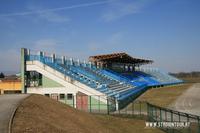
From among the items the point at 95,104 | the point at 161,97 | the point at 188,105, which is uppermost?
the point at 95,104

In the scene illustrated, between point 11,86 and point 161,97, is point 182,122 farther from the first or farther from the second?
point 11,86

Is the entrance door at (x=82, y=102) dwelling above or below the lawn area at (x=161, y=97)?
above

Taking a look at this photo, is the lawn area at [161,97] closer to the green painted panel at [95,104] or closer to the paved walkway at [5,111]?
the green painted panel at [95,104]

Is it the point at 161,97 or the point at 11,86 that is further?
the point at 11,86

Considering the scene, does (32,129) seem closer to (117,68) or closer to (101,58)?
(101,58)

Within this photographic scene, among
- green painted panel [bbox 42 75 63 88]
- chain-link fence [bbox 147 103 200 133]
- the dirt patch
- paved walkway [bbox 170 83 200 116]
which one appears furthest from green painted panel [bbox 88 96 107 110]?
the dirt patch

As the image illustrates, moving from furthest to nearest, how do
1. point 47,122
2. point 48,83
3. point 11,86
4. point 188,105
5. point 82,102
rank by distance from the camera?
point 11,86 < point 188,105 < point 48,83 < point 82,102 < point 47,122

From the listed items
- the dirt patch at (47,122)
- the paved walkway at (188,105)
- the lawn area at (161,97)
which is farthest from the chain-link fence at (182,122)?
the lawn area at (161,97)

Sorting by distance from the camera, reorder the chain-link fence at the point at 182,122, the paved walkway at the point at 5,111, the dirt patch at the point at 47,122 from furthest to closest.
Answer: the chain-link fence at the point at 182,122 < the dirt patch at the point at 47,122 < the paved walkway at the point at 5,111

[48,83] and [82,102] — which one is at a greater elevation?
[48,83]

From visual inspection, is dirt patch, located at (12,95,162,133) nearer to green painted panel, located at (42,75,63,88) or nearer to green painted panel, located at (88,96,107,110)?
green painted panel, located at (88,96,107,110)

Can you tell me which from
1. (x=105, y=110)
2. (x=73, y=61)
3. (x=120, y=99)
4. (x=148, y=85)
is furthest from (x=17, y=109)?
(x=148, y=85)

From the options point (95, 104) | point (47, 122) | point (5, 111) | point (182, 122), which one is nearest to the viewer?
point (47, 122)

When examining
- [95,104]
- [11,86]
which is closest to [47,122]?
[95,104]
